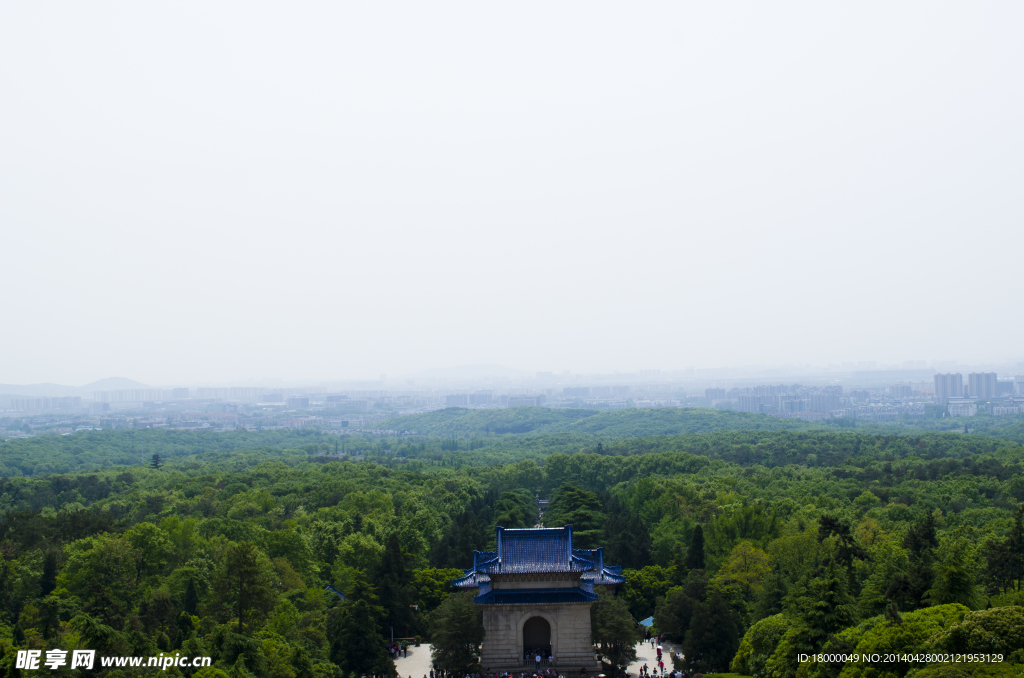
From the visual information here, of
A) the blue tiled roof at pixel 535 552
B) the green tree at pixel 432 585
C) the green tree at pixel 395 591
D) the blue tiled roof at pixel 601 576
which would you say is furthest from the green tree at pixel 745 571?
the green tree at pixel 395 591

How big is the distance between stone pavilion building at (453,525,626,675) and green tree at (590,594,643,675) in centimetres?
39

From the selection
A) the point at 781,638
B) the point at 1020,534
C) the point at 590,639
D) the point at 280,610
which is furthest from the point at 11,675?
the point at 1020,534

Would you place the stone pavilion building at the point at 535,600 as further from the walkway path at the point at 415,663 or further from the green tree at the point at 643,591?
the green tree at the point at 643,591

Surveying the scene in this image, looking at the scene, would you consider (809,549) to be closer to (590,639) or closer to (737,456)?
(590,639)

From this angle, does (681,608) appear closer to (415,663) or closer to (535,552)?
(535,552)

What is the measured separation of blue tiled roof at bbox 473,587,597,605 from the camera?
80.2ft

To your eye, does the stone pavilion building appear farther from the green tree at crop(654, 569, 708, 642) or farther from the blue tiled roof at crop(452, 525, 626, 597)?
the green tree at crop(654, 569, 708, 642)

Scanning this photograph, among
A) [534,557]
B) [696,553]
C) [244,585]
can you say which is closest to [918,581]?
[534,557]

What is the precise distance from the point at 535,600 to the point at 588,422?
4306 inches

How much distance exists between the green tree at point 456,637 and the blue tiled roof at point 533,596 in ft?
1.96

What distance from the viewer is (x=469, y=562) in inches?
1367

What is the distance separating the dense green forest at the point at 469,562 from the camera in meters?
18.8

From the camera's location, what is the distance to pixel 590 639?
2462cm

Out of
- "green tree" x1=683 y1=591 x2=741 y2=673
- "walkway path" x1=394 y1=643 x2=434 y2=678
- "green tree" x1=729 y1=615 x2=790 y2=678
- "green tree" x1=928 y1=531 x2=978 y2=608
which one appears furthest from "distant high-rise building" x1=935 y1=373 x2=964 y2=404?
"green tree" x1=928 y1=531 x2=978 y2=608
